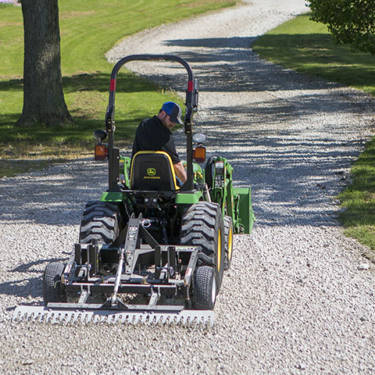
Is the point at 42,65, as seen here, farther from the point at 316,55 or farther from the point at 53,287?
the point at 316,55

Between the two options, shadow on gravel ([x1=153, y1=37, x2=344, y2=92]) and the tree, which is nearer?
the tree

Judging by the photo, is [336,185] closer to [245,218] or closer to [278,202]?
[278,202]

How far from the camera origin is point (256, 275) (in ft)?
27.5

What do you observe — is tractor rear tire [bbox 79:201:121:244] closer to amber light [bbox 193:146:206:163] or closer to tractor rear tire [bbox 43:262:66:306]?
tractor rear tire [bbox 43:262:66:306]

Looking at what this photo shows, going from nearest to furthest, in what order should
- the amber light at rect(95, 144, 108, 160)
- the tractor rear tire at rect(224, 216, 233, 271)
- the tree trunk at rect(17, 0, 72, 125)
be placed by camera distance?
the amber light at rect(95, 144, 108, 160), the tractor rear tire at rect(224, 216, 233, 271), the tree trunk at rect(17, 0, 72, 125)

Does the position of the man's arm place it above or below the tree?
below

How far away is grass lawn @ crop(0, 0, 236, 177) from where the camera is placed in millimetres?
17250

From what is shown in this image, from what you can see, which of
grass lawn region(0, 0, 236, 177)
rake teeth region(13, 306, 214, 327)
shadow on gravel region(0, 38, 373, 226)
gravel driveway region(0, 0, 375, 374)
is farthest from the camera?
grass lawn region(0, 0, 236, 177)

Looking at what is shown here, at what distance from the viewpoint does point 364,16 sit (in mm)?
24141

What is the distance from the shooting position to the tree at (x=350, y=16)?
78.9 ft

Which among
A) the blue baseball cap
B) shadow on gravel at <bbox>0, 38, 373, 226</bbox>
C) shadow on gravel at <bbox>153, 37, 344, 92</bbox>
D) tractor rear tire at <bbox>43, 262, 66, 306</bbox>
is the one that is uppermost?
the blue baseball cap


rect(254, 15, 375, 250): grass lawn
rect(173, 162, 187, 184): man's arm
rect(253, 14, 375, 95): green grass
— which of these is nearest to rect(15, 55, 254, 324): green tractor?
rect(173, 162, 187, 184): man's arm

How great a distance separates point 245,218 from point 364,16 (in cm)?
1673

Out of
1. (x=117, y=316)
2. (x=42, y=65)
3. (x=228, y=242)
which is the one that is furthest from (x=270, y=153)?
(x=117, y=316)
